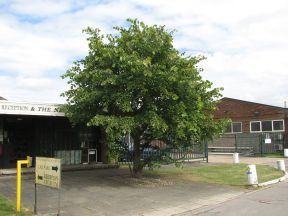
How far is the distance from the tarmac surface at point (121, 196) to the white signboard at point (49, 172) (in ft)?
2.84

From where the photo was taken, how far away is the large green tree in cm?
1309

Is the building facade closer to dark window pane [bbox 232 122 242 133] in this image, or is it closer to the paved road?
the paved road

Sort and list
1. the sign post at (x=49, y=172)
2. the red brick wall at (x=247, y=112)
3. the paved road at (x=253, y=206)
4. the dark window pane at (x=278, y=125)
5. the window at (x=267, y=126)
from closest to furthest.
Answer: the sign post at (x=49, y=172) → the paved road at (x=253, y=206) → the dark window pane at (x=278, y=125) → the window at (x=267, y=126) → the red brick wall at (x=247, y=112)

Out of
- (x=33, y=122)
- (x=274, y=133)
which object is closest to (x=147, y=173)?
(x=33, y=122)

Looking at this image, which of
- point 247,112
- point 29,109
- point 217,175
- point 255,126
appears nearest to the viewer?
point 29,109

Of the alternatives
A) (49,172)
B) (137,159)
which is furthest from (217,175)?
(49,172)

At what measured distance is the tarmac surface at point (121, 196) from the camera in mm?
10227

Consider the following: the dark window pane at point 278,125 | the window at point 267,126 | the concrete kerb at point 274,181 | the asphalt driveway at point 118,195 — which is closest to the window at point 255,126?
the window at point 267,126

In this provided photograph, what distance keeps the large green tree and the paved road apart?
2.86 m

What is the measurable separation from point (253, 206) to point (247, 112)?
30.3 meters

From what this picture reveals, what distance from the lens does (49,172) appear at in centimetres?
920

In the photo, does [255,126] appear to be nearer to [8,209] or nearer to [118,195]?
[118,195]

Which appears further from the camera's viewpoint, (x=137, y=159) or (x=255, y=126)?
(x=255, y=126)

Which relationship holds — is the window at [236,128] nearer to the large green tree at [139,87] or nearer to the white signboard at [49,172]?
the large green tree at [139,87]
